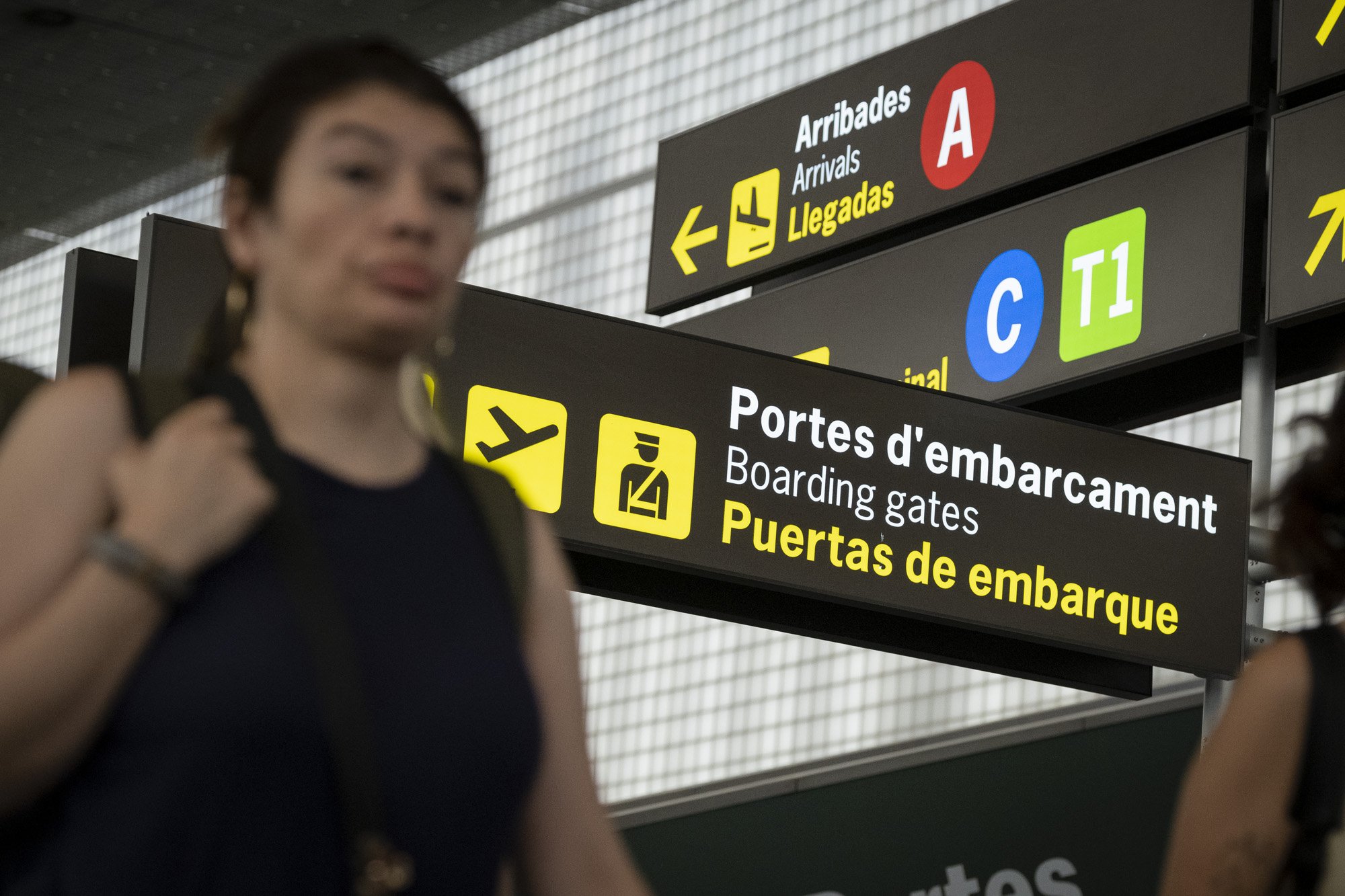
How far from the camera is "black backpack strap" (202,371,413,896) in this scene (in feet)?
3.95

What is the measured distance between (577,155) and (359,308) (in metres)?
8.82

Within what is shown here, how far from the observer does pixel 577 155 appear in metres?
10.1

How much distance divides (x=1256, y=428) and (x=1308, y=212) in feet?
1.89

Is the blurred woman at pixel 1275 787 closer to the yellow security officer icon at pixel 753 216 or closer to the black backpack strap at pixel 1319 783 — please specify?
the black backpack strap at pixel 1319 783

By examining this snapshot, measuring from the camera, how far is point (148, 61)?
9828mm

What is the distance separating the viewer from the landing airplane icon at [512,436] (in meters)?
3.97

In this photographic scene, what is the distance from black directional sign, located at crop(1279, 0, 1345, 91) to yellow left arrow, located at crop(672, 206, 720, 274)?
1.50m

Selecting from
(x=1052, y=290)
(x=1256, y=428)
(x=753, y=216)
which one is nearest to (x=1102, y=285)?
(x=1052, y=290)

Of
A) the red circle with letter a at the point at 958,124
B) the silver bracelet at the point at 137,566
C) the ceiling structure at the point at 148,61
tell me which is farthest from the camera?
the ceiling structure at the point at 148,61

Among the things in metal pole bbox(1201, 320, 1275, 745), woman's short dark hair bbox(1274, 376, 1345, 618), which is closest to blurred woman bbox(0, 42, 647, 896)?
woman's short dark hair bbox(1274, 376, 1345, 618)

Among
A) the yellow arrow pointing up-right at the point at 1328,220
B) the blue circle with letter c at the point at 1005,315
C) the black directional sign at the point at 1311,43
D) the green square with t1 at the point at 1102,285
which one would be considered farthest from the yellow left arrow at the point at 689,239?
the yellow arrow pointing up-right at the point at 1328,220

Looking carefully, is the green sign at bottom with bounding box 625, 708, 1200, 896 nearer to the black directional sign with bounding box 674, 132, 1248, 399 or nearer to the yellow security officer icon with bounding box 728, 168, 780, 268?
the black directional sign with bounding box 674, 132, 1248, 399

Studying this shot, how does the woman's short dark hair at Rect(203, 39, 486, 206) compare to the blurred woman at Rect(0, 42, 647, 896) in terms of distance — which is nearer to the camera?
the blurred woman at Rect(0, 42, 647, 896)

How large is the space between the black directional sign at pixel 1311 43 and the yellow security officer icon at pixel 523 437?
5.18 ft
